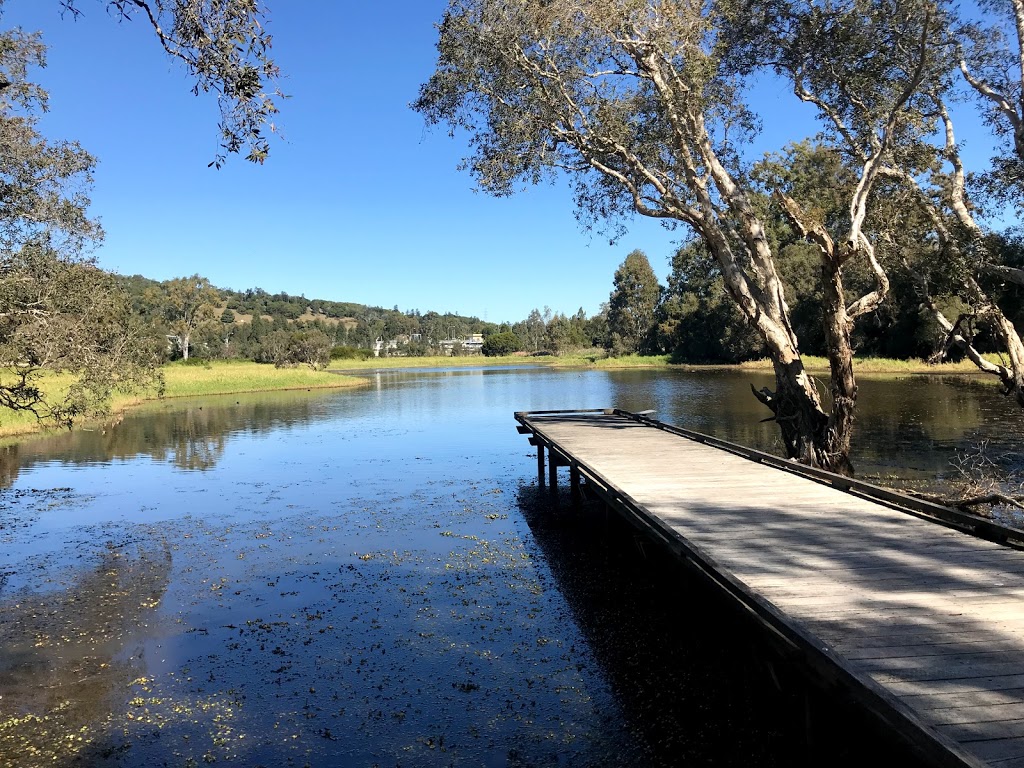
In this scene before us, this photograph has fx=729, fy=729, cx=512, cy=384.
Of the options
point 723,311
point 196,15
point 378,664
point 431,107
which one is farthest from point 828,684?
point 723,311

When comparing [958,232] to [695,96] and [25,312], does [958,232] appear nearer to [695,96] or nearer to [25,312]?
[695,96]

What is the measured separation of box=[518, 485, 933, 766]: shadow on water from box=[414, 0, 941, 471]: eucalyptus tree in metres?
7.20

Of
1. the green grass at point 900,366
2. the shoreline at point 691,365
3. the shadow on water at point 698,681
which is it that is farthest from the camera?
the shoreline at point 691,365

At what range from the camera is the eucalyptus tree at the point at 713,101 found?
43.8 ft

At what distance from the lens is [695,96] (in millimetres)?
14594

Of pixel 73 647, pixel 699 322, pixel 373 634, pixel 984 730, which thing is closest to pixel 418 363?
pixel 699 322

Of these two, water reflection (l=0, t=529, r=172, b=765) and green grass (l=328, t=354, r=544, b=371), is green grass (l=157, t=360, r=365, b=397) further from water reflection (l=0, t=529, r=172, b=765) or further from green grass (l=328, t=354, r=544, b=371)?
water reflection (l=0, t=529, r=172, b=765)

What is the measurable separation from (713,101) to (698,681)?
13.3 meters

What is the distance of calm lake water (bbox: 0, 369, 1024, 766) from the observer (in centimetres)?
520

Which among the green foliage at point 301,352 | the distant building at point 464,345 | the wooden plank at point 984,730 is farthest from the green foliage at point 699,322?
the wooden plank at point 984,730

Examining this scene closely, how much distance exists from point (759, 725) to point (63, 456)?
70.9 feet

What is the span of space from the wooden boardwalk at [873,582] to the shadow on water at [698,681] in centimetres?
24

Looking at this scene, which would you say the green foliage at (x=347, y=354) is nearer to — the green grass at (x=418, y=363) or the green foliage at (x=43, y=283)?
the green grass at (x=418, y=363)

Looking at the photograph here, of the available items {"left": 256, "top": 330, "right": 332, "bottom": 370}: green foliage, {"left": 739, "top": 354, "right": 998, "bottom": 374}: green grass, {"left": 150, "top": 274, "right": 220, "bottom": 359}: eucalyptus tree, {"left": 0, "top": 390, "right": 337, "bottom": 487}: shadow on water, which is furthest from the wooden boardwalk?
{"left": 150, "top": 274, "right": 220, "bottom": 359}: eucalyptus tree
